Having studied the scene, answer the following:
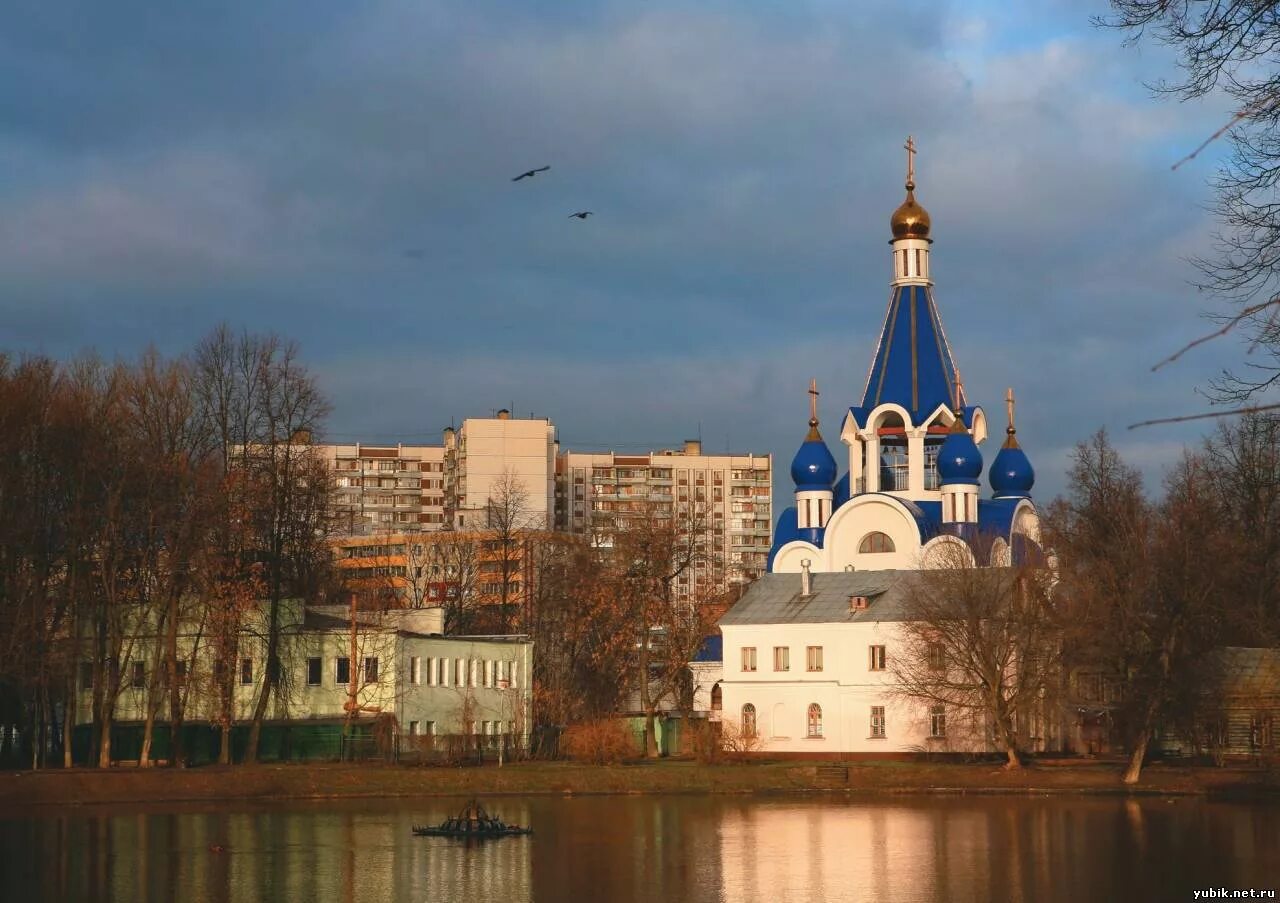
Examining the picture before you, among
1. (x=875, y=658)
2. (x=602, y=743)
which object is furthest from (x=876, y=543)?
(x=602, y=743)

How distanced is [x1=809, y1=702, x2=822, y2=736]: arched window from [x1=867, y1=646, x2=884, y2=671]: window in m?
2.36

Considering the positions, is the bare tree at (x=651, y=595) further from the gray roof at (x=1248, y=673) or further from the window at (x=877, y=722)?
the gray roof at (x=1248, y=673)

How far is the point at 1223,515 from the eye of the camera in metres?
62.3

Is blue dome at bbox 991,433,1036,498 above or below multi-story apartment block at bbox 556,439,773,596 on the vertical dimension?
below

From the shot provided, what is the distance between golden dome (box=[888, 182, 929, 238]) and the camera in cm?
7331

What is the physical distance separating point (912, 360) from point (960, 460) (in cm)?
628

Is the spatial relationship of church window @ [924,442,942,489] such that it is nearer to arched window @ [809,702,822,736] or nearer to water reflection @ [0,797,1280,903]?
arched window @ [809,702,822,736]

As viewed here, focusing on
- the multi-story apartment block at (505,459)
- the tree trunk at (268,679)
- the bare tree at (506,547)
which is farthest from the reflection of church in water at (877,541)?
the multi-story apartment block at (505,459)

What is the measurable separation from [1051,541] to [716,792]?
14.5m

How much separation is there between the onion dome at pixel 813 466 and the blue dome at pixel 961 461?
5841mm

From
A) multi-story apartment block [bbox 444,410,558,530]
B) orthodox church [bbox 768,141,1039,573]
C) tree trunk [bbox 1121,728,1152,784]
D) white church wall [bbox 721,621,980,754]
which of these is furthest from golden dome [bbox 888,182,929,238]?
multi-story apartment block [bbox 444,410,558,530]

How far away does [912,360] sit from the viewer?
233 ft

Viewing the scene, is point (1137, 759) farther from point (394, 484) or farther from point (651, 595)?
point (394, 484)

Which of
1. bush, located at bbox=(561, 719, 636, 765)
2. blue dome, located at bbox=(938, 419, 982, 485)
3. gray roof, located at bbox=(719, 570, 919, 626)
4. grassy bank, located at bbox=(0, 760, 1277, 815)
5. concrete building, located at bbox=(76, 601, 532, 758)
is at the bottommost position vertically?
grassy bank, located at bbox=(0, 760, 1277, 815)
